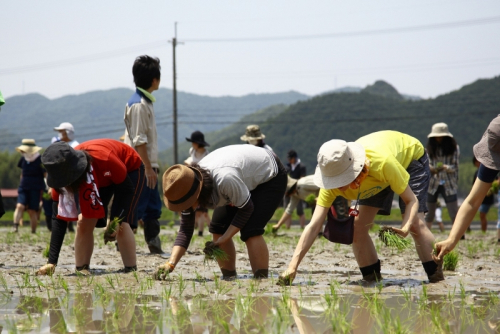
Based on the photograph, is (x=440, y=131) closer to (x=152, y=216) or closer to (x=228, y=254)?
(x=152, y=216)

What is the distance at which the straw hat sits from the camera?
4.95 metres

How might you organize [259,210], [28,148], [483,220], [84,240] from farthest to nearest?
[483,220] < [28,148] < [84,240] < [259,210]

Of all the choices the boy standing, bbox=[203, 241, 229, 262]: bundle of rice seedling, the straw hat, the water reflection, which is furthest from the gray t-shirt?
the boy standing

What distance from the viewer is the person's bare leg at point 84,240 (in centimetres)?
595

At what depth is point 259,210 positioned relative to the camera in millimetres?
5719

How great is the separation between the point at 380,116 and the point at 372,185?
114m

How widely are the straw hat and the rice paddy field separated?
0.65m

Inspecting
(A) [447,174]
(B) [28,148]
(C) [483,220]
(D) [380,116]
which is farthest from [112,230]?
(D) [380,116]

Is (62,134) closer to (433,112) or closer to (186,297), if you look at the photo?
(186,297)

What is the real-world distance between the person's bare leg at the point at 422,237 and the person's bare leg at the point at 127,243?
2.64 meters

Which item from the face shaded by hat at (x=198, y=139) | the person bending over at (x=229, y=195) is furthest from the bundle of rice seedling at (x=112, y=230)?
the face shaded by hat at (x=198, y=139)

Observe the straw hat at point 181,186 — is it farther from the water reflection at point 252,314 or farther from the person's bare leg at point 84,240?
the person's bare leg at point 84,240

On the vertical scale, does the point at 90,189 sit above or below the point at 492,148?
below

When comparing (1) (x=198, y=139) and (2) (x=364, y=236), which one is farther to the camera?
(1) (x=198, y=139)
